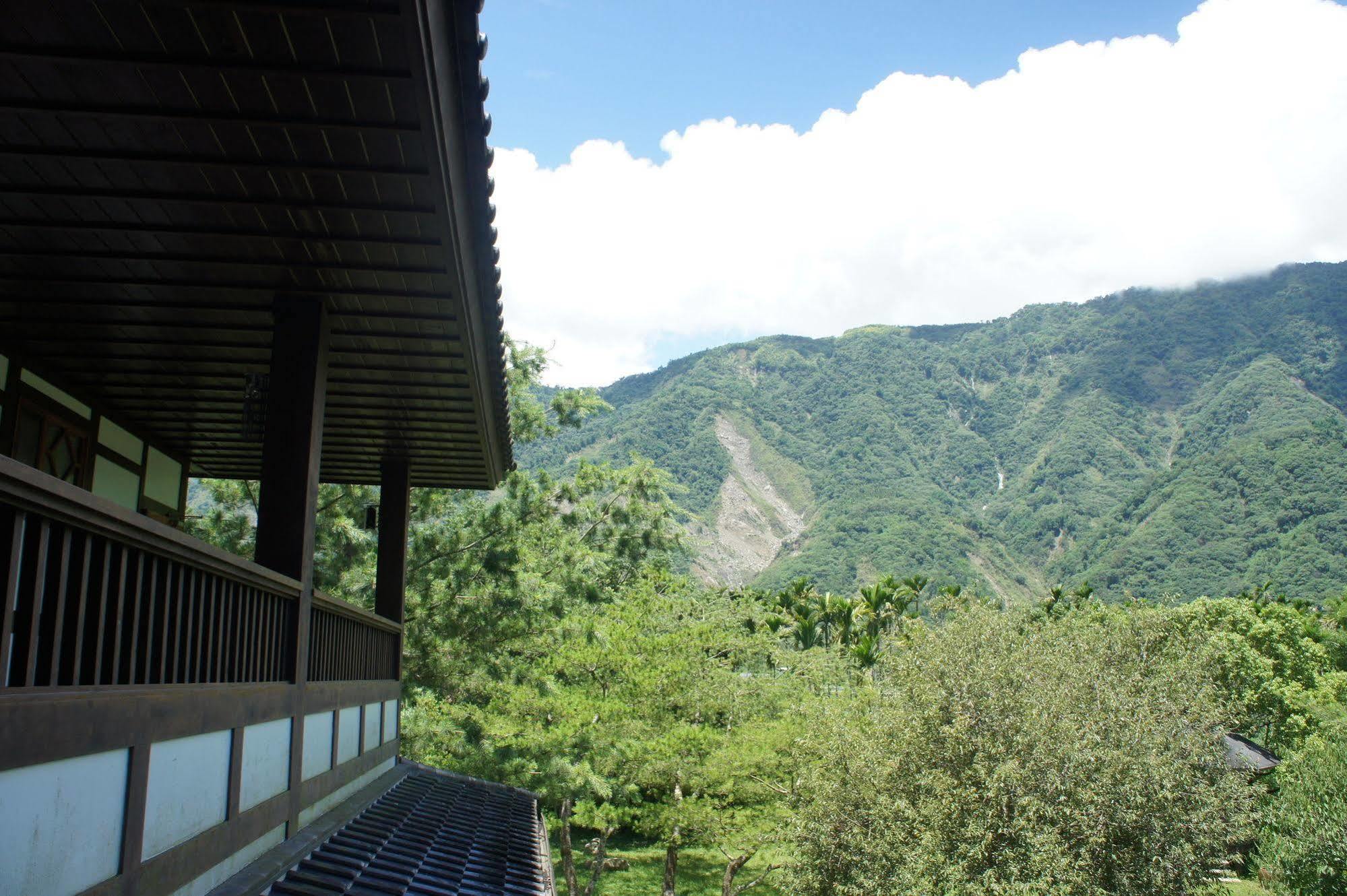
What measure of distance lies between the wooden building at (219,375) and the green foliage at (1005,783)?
8.17 metres

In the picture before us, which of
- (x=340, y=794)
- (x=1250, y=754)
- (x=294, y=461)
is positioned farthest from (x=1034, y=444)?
(x=294, y=461)

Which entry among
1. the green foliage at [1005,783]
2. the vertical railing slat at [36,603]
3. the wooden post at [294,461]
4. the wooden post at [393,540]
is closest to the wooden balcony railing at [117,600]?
the vertical railing slat at [36,603]

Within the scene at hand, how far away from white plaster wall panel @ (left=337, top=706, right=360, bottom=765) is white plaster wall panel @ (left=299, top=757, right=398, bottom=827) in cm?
22

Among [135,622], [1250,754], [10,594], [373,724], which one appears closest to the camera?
[10,594]

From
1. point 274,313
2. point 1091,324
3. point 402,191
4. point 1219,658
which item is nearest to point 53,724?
point 402,191

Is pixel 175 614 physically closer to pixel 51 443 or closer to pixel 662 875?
pixel 51 443

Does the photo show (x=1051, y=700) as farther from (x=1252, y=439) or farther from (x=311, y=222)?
(x=1252, y=439)

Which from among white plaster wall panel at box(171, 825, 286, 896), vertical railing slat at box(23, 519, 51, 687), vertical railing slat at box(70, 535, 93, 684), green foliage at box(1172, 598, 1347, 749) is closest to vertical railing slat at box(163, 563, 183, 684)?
vertical railing slat at box(70, 535, 93, 684)

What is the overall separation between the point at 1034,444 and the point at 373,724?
6054 inches

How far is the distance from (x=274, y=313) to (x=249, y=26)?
2.75 m

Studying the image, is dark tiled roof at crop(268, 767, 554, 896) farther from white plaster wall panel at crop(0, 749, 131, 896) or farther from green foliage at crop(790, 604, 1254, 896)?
Answer: green foliage at crop(790, 604, 1254, 896)

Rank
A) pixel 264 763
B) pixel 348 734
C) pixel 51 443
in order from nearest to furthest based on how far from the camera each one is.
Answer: pixel 264 763
pixel 51 443
pixel 348 734

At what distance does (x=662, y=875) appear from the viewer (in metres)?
25.6

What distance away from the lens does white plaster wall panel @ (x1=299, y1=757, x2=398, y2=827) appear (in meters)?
6.16
